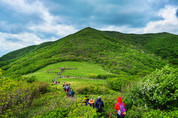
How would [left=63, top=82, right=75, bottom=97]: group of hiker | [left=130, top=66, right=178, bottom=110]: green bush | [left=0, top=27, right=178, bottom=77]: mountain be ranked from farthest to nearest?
[left=0, top=27, right=178, bottom=77]: mountain
[left=63, top=82, right=75, bottom=97]: group of hiker
[left=130, top=66, right=178, bottom=110]: green bush

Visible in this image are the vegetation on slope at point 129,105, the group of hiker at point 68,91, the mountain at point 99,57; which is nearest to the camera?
the vegetation on slope at point 129,105

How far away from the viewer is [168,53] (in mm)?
124750

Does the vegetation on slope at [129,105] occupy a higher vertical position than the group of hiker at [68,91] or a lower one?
higher

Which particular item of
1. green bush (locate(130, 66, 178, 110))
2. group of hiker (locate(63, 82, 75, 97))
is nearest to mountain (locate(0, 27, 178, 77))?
group of hiker (locate(63, 82, 75, 97))

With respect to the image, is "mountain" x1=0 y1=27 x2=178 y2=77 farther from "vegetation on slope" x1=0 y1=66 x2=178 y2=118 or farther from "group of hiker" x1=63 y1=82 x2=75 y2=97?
"vegetation on slope" x1=0 y1=66 x2=178 y2=118

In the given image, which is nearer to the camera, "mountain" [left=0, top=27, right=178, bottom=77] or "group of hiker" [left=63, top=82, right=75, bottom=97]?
"group of hiker" [left=63, top=82, right=75, bottom=97]

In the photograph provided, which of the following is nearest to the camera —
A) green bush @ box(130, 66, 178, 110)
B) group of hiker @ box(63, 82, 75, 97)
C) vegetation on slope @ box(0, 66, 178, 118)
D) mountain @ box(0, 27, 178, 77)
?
vegetation on slope @ box(0, 66, 178, 118)

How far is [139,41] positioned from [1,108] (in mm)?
227854

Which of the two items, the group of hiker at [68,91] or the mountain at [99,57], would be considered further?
the mountain at [99,57]

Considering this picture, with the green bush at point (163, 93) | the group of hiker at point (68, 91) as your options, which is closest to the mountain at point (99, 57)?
the group of hiker at point (68, 91)

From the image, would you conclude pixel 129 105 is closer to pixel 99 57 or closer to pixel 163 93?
pixel 163 93

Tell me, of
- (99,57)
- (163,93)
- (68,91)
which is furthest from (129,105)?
(99,57)

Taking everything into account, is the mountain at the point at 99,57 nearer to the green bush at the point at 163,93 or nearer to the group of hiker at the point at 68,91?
the group of hiker at the point at 68,91

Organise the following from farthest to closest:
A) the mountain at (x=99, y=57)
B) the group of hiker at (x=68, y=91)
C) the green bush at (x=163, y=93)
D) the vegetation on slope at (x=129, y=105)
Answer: the mountain at (x=99, y=57) < the group of hiker at (x=68, y=91) < the green bush at (x=163, y=93) < the vegetation on slope at (x=129, y=105)
